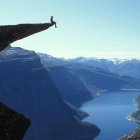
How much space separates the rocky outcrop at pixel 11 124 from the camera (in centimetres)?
862

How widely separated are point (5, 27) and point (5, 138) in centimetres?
404

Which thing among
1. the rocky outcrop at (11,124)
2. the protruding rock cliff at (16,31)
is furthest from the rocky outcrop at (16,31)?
the rocky outcrop at (11,124)

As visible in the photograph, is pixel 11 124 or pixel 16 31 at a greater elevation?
pixel 16 31

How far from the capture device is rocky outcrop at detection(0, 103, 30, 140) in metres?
8.62

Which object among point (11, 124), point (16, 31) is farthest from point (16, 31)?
point (11, 124)

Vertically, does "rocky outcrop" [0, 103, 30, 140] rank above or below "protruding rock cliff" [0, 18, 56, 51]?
below

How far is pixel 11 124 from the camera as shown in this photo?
8.83 m

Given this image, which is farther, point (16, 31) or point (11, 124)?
point (16, 31)

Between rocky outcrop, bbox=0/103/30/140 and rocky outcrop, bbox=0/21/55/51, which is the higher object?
rocky outcrop, bbox=0/21/55/51

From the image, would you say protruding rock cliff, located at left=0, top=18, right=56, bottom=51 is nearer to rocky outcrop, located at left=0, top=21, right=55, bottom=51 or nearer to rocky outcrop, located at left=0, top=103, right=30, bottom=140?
rocky outcrop, located at left=0, top=21, right=55, bottom=51

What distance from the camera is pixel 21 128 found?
356 inches

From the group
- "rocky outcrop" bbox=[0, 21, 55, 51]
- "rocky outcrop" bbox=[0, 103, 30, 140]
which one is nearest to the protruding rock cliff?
"rocky outcrop" bbox=[0, 21, 55, 51]

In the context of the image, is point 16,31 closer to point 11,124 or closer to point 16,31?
point 16,31

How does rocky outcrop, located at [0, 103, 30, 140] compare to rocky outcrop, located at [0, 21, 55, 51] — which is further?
rocky outcrop, located at [0, 21, 55, 51]
